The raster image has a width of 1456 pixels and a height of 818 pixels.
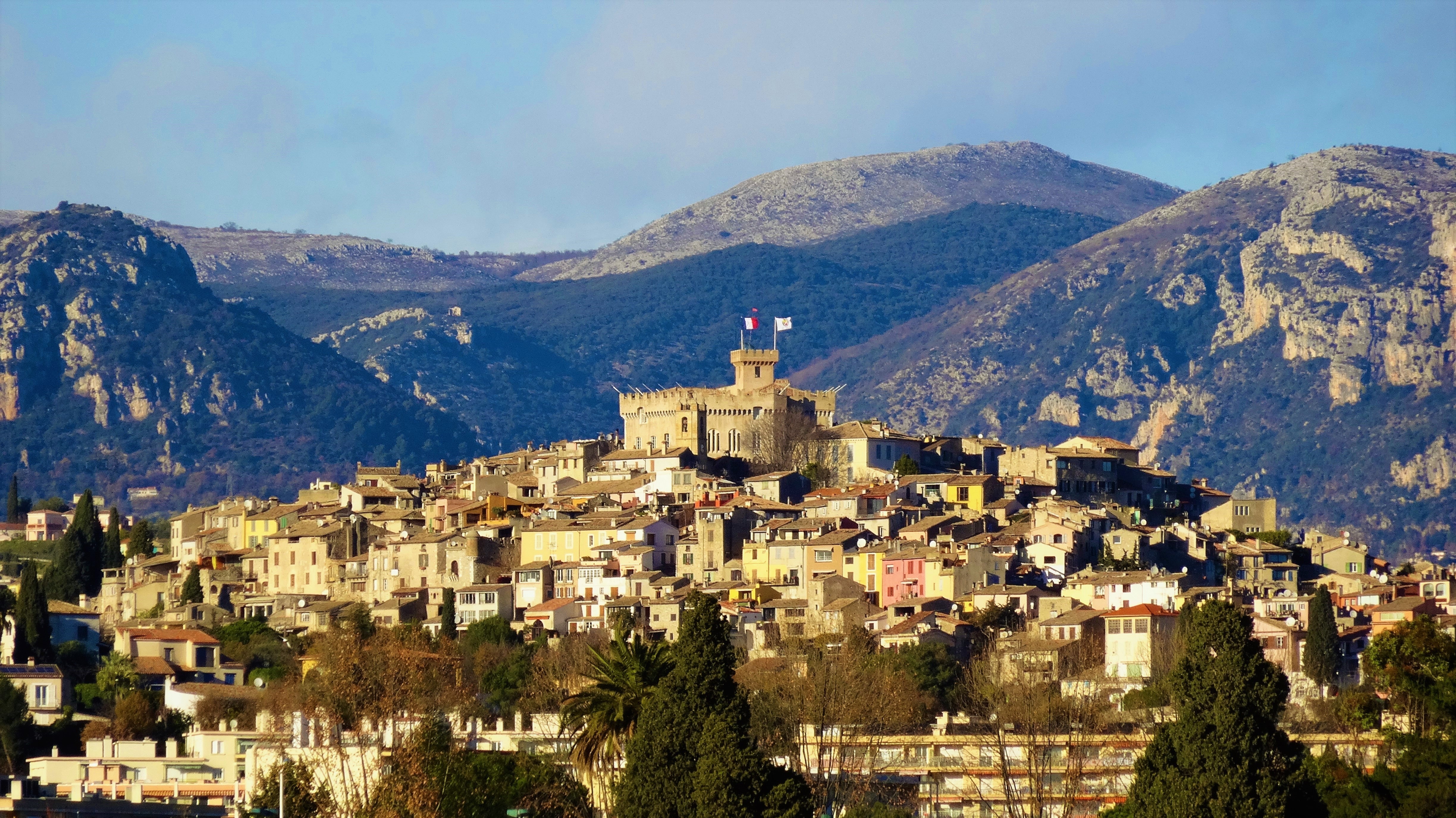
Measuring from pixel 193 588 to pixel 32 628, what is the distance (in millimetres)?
15161

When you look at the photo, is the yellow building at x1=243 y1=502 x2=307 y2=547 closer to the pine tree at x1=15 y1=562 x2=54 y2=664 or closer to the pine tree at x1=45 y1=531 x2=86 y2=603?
the pine tree at x1=45 y1=531 x2=86 y2=603

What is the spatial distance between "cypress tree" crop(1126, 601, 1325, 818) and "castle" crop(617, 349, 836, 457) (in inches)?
3493

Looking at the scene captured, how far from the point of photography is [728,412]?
152500 millimetres

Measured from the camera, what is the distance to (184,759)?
85.6 m

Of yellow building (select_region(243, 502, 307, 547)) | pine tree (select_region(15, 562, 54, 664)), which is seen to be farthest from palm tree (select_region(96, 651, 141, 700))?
yellow building (select_region(243, 502, 307, 547))

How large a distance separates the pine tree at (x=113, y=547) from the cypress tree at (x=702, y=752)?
8304 cm

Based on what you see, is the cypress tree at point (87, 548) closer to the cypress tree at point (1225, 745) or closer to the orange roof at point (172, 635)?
the orange roof at point (172, 635)

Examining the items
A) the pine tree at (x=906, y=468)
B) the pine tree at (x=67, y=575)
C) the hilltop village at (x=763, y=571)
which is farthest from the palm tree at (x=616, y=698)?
the pine tree at (x=906, y=468)

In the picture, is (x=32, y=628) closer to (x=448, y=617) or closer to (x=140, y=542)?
(x=448, y=617)

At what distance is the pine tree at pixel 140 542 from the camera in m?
145

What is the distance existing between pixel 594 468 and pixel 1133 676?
168 ft

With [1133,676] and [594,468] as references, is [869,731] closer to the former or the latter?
[1133,676]

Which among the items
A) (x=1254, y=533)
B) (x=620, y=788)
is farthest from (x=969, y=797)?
(x=1254, y=533)

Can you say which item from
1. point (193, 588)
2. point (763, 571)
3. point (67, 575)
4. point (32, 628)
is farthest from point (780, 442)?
point (32, 628)
